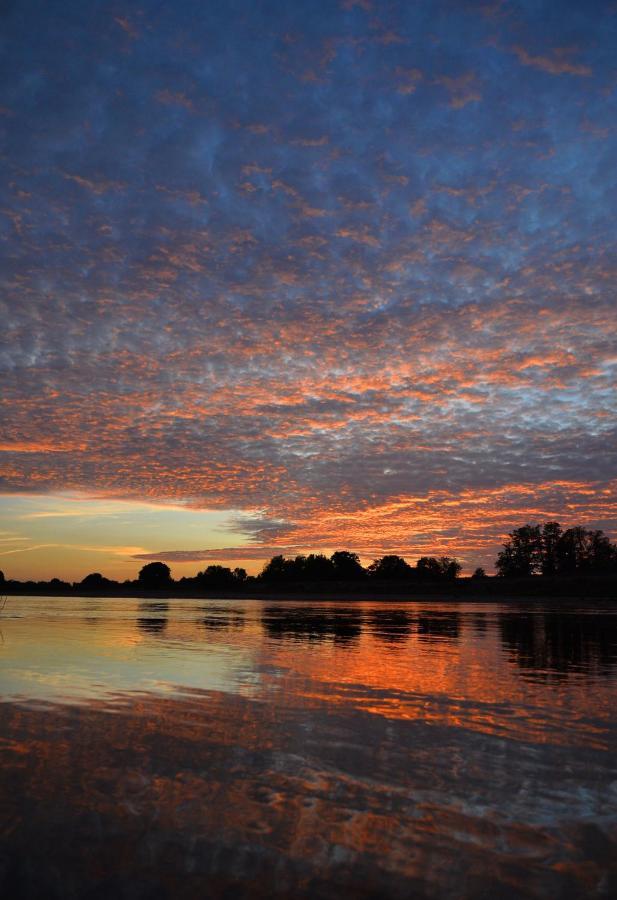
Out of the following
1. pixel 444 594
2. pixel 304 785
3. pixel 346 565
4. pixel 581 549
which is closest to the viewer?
pixel 304 785

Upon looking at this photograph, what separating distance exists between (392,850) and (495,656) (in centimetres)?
1638

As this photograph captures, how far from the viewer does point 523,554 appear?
155500 mm

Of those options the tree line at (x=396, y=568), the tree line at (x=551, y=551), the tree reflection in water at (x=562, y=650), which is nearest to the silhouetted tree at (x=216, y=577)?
the tree line at (x=396, y=568)

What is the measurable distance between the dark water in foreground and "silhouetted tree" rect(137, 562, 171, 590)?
541ft

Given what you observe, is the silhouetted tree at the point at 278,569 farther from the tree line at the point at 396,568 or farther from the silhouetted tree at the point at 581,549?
the silhouetted tree at the point at 581,549

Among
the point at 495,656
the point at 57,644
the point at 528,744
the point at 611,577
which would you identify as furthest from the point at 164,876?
the point at 611,577

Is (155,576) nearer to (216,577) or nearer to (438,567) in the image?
(216,577)

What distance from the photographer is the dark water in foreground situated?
16.4 feet

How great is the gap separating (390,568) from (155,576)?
67.9 metres

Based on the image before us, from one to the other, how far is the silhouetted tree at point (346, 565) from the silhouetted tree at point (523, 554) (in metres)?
37.6

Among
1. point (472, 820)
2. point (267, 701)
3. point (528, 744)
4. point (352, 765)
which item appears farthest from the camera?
point (267, 701)

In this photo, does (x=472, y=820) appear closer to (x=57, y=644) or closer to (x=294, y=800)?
(x=294, y=800)

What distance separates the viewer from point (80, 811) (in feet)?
20.4

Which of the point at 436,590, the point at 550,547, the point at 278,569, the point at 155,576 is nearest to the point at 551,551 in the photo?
the point at 550,547
